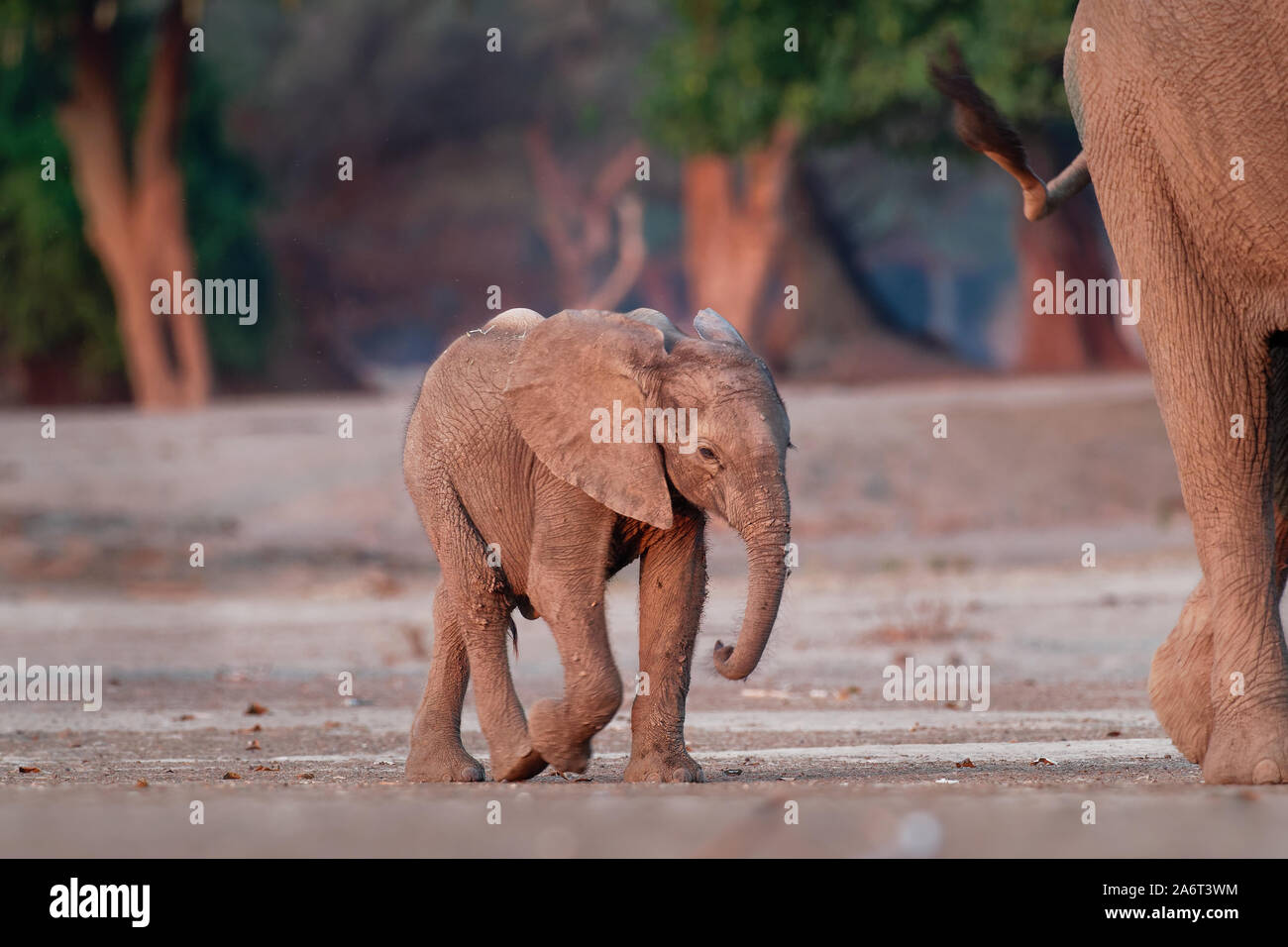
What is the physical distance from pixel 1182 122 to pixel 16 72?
94.5 feet

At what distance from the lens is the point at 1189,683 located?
6.99 metres

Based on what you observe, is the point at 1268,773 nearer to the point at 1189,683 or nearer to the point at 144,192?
the point at 1189,683

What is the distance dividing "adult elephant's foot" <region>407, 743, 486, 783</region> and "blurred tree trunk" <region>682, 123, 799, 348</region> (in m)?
21.7

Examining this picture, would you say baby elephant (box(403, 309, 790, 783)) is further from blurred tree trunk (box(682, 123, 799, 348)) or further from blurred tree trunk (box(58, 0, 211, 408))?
blurred tree trunk (box(58, 0, 211, 408))

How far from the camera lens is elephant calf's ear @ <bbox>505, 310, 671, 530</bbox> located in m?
7.11

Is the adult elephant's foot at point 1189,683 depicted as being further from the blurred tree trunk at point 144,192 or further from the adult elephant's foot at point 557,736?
the blurred tree trunk at point 144,192

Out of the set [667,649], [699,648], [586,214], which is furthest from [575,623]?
[586,214]

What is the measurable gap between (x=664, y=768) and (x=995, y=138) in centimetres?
266

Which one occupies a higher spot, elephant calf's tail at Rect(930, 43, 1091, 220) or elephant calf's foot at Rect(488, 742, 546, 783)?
elephant calf's tail at Rect(930, 43, 1091, 220)

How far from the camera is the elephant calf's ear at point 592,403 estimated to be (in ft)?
23.3

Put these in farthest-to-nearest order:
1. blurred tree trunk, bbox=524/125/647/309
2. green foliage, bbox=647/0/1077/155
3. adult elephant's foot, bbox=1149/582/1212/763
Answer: blurred tree trunk, bbox=524/125/647/309 → green foliage, bbox=647/0/1077/155 → adult elephant's foot, bbox=1149/582/1212/763

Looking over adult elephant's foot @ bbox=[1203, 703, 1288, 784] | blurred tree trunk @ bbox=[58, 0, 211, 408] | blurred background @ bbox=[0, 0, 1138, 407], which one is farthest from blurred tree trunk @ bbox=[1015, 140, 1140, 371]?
adult elephant's foot @ bbox=[1203, 703, 1288, 784]

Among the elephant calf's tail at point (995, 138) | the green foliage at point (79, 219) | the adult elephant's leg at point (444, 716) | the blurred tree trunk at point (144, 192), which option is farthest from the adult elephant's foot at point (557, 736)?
the green foliage at point (79, 219)
